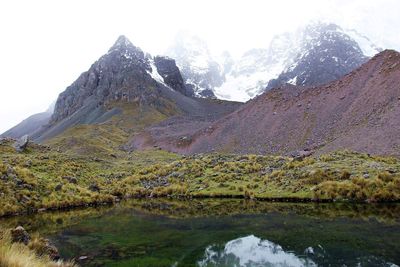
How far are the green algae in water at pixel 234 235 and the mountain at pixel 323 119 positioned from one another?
27208 mm

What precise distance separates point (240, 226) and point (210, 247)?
5.98 m

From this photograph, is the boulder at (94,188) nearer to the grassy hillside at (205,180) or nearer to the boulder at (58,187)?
the grassy hillside at (205,180)

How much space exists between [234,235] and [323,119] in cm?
5829

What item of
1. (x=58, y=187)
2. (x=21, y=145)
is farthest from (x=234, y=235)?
(x=21, y=145)

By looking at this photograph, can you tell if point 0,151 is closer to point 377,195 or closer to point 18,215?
point 18,215

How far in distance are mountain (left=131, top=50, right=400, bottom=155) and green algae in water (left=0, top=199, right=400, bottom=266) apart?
2721 cm

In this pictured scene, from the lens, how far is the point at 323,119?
80438 mm

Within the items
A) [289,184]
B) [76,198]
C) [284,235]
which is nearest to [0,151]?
[76,198]

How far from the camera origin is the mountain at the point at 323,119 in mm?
62303

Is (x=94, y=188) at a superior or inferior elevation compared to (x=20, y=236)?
superior

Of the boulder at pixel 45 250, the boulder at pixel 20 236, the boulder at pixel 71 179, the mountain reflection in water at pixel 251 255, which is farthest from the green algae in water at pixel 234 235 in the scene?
the boulder at pixel 71 179

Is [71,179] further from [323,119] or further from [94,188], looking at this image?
[323,119]

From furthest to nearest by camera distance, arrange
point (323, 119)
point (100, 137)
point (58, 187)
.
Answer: point (100, 137), point (323, 119), point (58, 187)

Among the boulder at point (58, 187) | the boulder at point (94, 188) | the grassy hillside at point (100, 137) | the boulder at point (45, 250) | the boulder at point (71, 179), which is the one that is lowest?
the boulder at point (45, 250)
